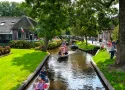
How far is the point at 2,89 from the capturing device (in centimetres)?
1873

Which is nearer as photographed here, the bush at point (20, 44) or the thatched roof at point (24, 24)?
the bush at point (20, 44)

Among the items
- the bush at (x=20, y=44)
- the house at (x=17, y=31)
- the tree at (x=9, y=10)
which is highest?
the tree at (x=9, y=10)

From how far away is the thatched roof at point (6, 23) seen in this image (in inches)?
2781

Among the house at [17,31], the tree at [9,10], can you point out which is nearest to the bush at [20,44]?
the house at [17,31]

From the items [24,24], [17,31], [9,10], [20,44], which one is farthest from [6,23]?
[9,10]

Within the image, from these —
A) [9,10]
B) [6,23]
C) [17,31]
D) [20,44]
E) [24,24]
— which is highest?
[9,10]

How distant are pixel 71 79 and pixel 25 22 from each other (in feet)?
158

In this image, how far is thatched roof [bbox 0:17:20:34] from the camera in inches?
2781

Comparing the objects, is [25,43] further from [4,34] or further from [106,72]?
[106,72]

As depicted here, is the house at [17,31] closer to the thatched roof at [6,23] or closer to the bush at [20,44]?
the thatched roof at [6,23]

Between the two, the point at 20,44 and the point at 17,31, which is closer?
the point at 20,44

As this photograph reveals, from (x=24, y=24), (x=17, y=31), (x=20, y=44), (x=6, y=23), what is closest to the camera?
(x=20, y=44)

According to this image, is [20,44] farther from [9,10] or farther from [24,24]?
[9,10]

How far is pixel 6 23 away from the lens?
2933 inches
